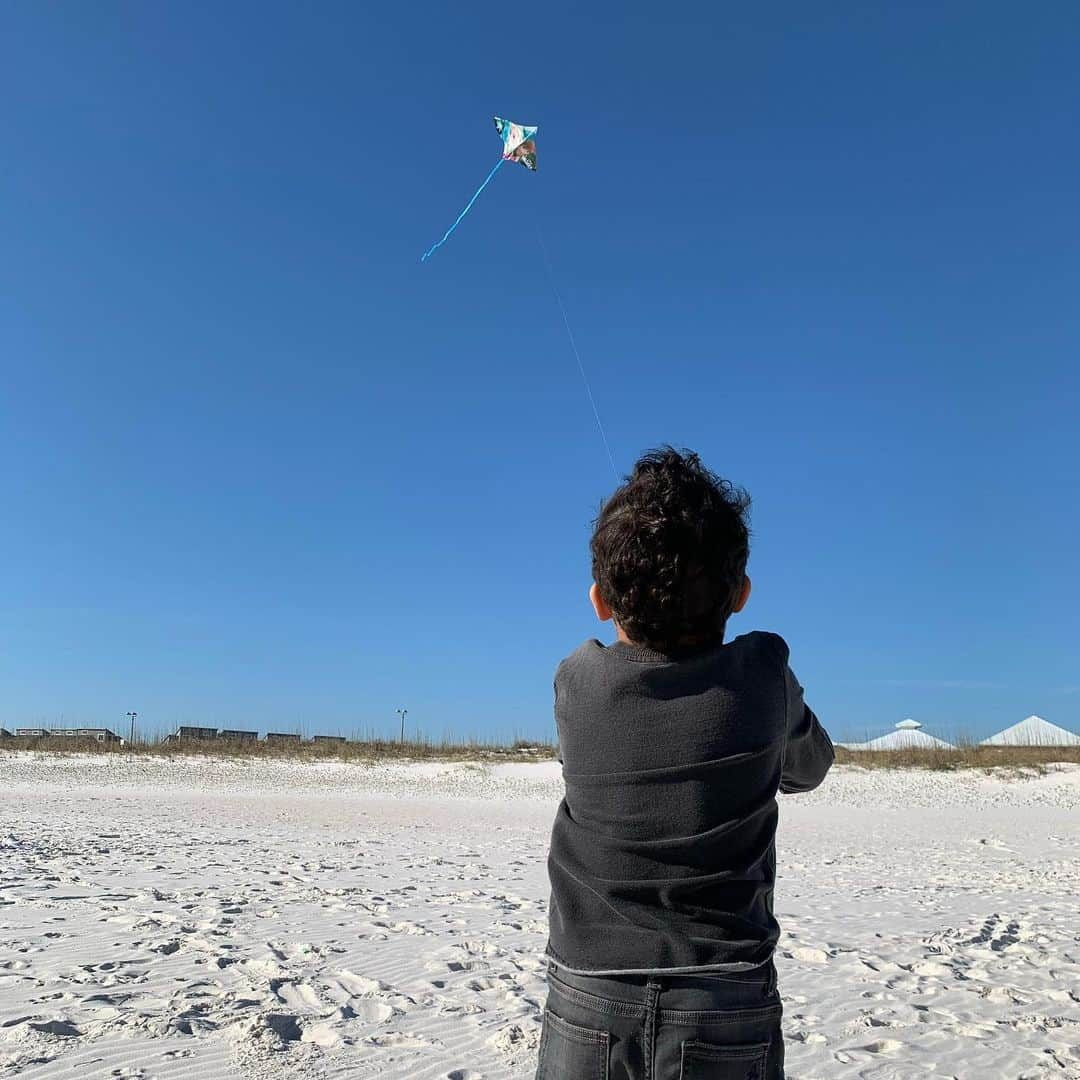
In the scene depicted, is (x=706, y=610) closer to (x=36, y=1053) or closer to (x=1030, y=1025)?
(x=36, y=1053)

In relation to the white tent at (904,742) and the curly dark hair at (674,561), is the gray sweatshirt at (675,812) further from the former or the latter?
the white tent at (904,742)

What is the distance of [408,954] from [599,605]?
4.12 meters

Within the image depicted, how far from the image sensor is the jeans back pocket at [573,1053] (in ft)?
4.53

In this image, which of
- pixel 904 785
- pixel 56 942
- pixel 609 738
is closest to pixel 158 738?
pixel 904 785

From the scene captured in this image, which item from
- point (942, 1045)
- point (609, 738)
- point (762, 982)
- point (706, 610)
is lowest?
point (942, 1045)

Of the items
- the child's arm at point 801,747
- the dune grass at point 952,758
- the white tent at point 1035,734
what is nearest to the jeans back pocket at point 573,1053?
the child's arm at point 801,747

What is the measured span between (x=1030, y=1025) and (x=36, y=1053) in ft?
13.2

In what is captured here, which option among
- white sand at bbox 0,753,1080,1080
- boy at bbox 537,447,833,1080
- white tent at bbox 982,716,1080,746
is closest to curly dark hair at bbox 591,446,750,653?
boy at bbox 537,447,833,1080

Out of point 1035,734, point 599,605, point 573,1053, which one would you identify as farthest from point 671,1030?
point 1035,734

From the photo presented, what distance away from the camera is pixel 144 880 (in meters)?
7.36

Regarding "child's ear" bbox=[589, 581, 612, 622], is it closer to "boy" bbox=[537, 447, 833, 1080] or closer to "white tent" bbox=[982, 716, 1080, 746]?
"boy" bbox=[537, 447, 833, 1080]

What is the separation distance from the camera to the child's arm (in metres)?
1.52

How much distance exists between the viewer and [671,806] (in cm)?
143

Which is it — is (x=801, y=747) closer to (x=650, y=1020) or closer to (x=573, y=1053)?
(x=650, y=1020)
